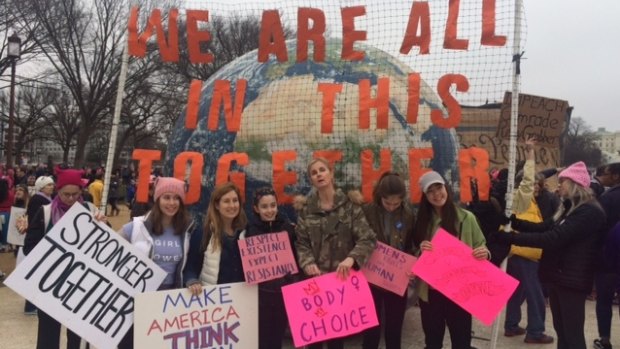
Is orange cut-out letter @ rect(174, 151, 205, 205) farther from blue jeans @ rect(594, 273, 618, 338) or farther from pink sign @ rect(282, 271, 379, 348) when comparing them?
blue jeans @ rect(594, 273, 618, 338)

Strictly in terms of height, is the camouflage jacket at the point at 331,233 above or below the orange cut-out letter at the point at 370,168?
below

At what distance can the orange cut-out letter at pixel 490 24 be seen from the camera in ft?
13.5

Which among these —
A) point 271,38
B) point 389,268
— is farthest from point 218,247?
point 271,38

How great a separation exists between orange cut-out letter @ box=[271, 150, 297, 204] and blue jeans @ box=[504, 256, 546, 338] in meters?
2.55

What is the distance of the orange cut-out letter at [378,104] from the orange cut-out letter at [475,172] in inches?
26.5

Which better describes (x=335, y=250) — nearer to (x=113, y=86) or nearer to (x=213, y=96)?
(x=213, y=96)

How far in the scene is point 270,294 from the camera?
352 centimetres

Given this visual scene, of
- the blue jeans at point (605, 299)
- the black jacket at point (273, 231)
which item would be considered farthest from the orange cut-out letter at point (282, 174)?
the blue jeans at point (605, 299)

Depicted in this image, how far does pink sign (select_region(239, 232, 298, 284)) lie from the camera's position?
3406 millimetres

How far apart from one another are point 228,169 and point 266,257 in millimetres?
1149

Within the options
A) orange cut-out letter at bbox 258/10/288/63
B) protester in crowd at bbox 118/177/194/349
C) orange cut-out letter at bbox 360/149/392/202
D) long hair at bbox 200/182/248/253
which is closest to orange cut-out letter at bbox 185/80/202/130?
orange cut-out letter at bbox 258/10/288/63

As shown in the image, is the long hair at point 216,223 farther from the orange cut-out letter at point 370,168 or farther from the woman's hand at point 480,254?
the woman's hand at point 480,254

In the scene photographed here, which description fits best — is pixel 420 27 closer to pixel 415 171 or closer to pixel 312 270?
pixel 415 171

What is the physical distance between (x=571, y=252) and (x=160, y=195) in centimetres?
275
